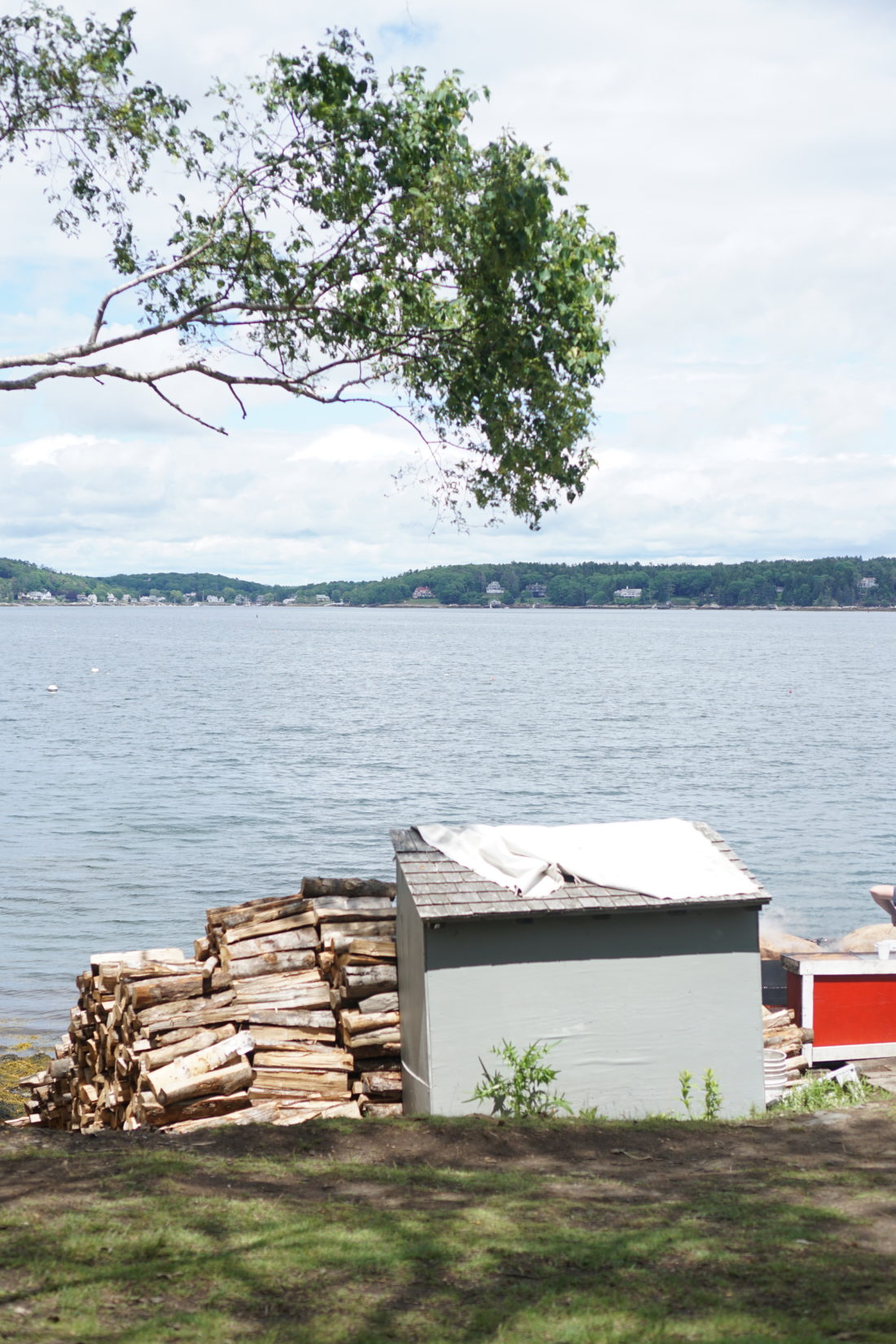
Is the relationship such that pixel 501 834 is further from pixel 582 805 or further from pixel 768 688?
pixel 768 688

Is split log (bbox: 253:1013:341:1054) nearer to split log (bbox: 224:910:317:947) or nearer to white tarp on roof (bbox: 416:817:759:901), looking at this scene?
split log (bbox: 224:910:317:947)

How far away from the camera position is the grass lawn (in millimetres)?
6062

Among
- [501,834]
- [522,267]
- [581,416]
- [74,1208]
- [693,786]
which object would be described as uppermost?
[522,267]

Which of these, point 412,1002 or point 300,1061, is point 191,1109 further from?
point 412,1002

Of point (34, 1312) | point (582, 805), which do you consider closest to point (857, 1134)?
point (34, 1312)

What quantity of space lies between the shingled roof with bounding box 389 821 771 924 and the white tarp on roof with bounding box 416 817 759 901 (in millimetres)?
83

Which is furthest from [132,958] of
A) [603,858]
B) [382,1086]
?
[603,858]

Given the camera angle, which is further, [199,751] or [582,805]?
[199,751]

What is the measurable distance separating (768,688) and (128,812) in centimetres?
6981

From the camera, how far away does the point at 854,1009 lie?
586 inches

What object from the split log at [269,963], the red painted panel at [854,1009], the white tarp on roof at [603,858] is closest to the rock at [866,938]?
the red painted panel at [854,1009]

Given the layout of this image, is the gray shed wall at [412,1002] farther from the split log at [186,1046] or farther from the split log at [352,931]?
the split log at [186,1046]

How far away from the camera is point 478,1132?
1071 centimetres

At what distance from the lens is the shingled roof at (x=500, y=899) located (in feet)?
37.2
